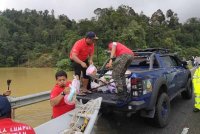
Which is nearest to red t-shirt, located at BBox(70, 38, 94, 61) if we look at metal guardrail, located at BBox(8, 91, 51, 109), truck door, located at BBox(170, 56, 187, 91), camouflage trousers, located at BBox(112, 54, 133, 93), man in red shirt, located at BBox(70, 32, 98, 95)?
man in red shirt, located at BBox(70, 32, 98, 95)

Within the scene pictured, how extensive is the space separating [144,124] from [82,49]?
2.20m

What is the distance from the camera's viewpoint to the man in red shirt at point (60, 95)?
14.1 ft

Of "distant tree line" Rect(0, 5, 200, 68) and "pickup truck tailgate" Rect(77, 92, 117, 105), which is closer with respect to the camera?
"pickup truck tailgate" Rect(77, 92, 117, 105)

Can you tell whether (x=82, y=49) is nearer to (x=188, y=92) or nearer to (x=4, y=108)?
(x=4, y=108)

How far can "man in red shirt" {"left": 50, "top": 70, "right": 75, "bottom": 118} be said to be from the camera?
4.29m

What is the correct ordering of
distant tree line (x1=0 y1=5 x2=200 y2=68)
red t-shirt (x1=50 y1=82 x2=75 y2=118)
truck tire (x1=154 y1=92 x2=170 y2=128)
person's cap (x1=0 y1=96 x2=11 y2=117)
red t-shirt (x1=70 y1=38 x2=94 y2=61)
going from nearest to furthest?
person's cap (x1=0 y1=96 x2=11 y2=117)
red t-shirt (x1=50 y1=82 x2=75 y2=118)
truck tire (x1=154 y1=92 x2=170 y2=128)
red t-shirt (x1=70 y1=38 x2=94 y2=61)
distant tree line (x1=0 y1=5 x2=200 y2=68)

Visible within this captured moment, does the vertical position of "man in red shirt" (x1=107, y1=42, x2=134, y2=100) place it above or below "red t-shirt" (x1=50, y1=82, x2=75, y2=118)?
above

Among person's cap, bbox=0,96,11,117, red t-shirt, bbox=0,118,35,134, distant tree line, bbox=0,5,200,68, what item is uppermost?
distant tree line, bbox=0,5,200,68

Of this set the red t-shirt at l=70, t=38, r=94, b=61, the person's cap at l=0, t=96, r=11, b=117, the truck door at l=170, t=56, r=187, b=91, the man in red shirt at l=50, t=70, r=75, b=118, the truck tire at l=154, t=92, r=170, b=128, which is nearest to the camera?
the person's cap at l=0, t=96, r=11, b=117

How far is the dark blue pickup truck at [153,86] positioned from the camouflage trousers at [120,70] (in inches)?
6.8

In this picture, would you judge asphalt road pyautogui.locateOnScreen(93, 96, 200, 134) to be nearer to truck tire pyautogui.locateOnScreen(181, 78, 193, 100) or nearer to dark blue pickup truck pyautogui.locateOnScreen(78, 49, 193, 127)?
dark blue pickup truck pyautogui.locateOnScreen(78, 49, 193, 127)

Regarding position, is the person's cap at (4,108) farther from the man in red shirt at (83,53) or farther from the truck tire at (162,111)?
the truck tire at (162,111)

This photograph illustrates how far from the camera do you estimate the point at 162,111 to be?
21.2 ft

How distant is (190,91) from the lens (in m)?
9.66
